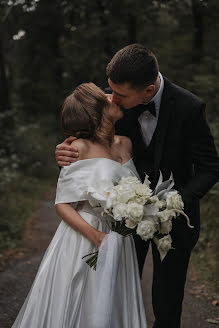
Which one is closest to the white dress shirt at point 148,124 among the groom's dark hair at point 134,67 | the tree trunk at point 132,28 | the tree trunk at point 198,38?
the groom's dark hair at point 134,67

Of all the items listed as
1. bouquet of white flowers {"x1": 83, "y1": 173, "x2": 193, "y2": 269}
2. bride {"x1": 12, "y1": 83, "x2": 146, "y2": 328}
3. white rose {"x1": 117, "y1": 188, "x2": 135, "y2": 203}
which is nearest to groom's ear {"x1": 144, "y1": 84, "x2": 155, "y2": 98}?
bride {"x1": 12, "y1": 83, "x2": 146, "y2": 328}

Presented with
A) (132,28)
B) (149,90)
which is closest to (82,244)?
(149,90)

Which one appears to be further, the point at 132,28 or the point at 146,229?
the point at 132,28

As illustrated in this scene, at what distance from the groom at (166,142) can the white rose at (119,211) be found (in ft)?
1.75

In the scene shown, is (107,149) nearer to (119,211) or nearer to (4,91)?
(119,211)

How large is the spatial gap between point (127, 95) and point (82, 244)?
3.44ft

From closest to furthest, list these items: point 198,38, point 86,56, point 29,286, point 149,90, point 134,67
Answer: point 134,67 → point 149,90 → point 29,286 → point 198,38 → point 86,56

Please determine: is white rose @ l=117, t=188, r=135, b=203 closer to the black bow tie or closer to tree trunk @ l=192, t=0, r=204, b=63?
the black bow tie

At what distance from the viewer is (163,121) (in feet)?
10.0

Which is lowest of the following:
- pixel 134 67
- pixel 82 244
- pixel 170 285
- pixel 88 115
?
pixel 170 285

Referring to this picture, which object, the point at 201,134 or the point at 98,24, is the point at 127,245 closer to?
the point at 201,134

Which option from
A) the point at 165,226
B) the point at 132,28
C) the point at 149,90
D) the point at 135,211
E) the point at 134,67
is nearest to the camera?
the point at 135,211

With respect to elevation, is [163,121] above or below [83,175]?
above

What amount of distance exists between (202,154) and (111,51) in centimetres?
1055
